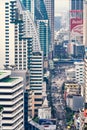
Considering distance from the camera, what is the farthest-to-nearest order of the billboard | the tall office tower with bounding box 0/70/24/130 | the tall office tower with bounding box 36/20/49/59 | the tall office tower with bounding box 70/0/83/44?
the billboard, the tall office tower with bounding box 70/0/83/44, the tall office tower with bounding box 36/20/49/59, the tall office tower with bounding box 0/70/24/130

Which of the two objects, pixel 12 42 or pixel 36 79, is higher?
pixel 12 42

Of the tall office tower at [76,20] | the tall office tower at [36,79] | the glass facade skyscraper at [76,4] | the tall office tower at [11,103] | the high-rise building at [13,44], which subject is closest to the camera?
the tall office tower at [11,103]

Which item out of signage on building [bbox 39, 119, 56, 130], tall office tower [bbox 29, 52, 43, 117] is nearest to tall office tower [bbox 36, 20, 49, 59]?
tall office tower [bbox 29, 52, 43, 117]

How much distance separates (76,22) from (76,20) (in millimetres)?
457

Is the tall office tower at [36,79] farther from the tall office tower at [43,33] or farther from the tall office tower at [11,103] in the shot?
the tall office tower at [43,33]

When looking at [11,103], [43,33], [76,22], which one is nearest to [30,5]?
[43,33]

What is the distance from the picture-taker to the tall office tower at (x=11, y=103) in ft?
61.6

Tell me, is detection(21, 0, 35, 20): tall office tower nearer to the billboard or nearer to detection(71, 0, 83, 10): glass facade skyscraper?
the billboard

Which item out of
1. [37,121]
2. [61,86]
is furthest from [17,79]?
[61,86]

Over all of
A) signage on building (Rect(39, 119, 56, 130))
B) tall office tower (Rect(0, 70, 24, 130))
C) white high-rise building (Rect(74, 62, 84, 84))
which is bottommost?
signage on building (Rect(39, 119, 56, 130))

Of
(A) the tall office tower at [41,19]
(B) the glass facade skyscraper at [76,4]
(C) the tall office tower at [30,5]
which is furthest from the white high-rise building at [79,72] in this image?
(B) the glass facade skyscraper at [76,4]

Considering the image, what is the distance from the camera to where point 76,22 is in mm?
59906

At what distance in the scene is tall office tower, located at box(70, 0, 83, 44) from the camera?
2250 inches

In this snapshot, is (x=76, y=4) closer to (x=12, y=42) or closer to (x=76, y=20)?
(x=76, y=20)
